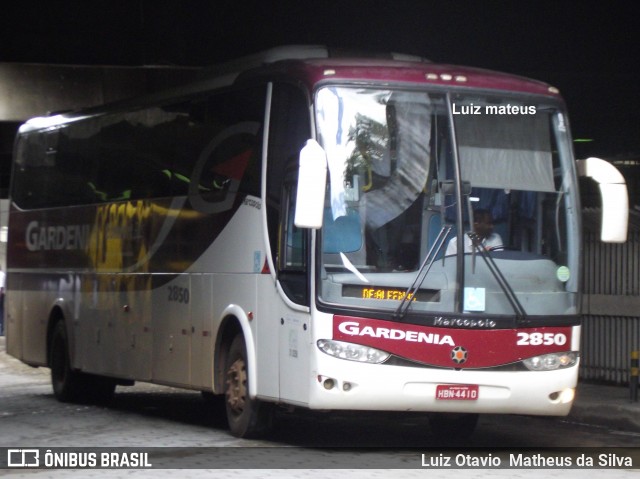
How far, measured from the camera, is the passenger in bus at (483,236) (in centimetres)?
1128

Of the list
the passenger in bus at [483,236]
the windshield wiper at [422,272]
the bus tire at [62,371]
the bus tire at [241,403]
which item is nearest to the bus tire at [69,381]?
the bus tire at [62,371]

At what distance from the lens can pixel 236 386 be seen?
12.7m

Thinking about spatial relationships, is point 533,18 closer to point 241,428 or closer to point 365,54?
point 365,54

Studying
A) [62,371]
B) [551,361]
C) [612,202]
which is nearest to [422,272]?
[551,361]

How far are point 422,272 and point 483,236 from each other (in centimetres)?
67

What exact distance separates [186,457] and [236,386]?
1.62 meters

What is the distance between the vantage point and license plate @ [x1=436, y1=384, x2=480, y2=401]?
36.5ft

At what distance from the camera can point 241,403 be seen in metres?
12.5

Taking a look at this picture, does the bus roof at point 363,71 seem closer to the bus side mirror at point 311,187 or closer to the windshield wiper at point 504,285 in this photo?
the bus side mirror at point 311,187

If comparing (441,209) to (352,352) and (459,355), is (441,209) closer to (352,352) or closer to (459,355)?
(459,355)

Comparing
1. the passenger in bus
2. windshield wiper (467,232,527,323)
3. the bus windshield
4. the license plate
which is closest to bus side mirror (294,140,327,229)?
the bus windshield

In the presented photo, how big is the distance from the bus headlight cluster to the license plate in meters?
0.56

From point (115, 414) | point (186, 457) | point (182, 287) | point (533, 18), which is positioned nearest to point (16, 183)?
point (115, 414)

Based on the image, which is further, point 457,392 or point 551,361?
point 551,361
